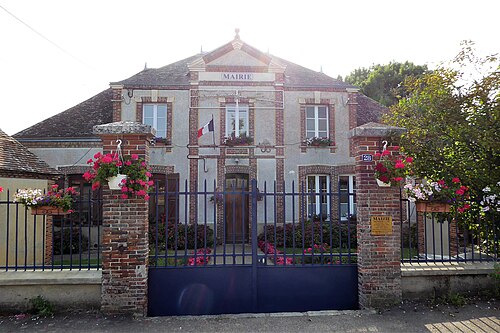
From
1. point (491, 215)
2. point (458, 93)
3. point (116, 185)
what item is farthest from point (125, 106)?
point (491, 215)

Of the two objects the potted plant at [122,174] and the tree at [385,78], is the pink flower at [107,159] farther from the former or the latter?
the tree at [385,78]

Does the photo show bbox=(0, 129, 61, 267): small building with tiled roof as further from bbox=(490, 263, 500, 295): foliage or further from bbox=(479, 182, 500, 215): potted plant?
bbox=(479, 182, 500, 215): potted plant

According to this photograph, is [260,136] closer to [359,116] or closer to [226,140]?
[226,140]

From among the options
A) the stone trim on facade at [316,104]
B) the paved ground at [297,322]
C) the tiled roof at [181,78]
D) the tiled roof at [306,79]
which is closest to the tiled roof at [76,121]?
the tiled roof at [181,78]

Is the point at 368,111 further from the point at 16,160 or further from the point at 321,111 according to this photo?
the point at 16,160

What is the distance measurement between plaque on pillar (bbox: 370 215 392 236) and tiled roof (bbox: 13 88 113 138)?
12.3 m

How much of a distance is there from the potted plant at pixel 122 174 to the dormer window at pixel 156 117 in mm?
9320

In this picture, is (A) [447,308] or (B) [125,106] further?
(B) [125,106]

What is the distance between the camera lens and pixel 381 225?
508cm

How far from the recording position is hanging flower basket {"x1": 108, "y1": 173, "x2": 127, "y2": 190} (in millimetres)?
4641

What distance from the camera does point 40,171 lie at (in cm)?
964

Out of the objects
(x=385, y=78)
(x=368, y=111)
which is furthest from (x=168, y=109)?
(x=385, y=78)

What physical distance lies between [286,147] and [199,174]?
3790mm

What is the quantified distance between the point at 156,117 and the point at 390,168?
11.0 m
